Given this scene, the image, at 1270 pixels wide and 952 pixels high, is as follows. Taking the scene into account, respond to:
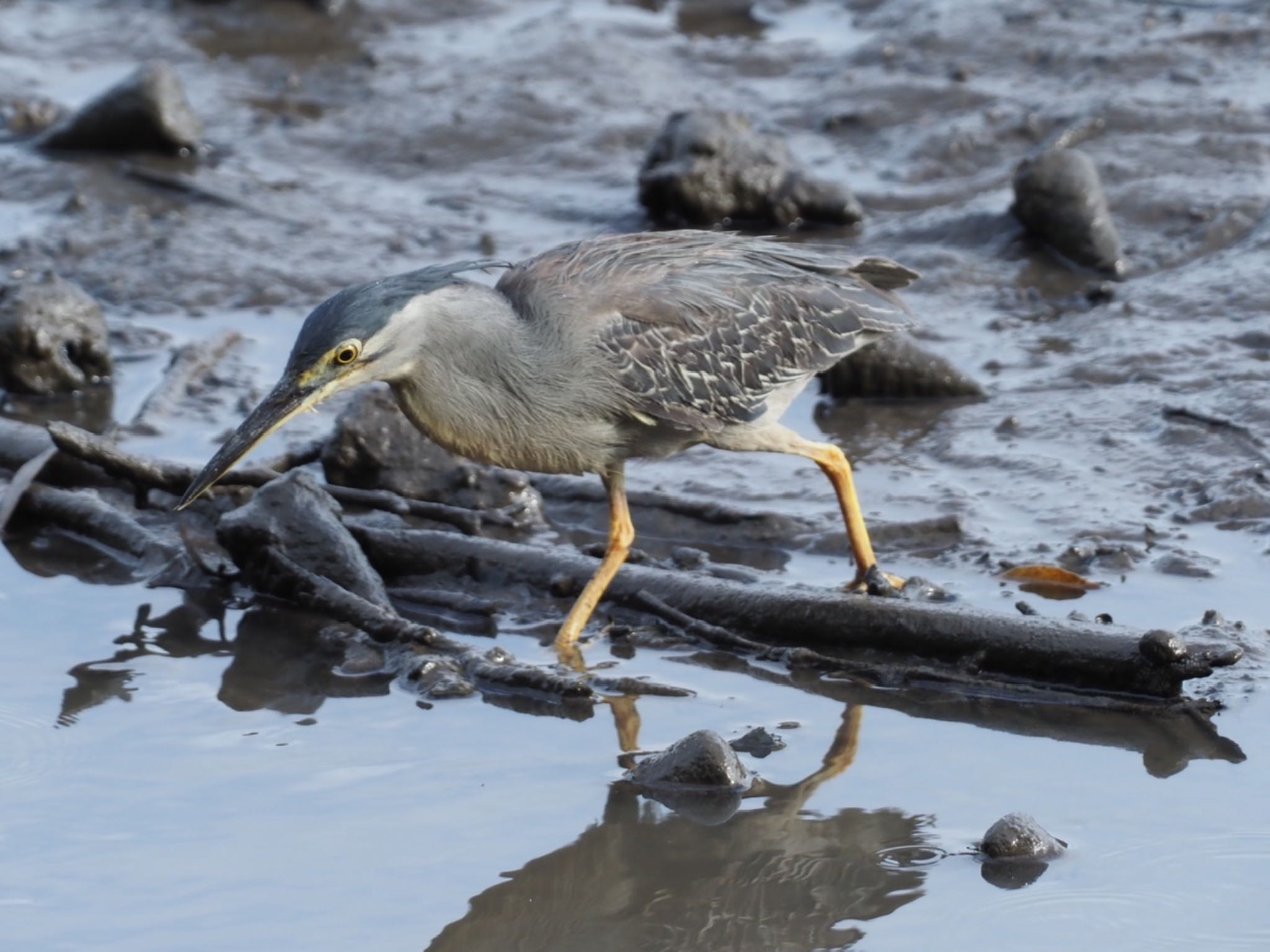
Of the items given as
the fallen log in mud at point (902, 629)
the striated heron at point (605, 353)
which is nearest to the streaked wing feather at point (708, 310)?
the striated heron at point (605, 353)

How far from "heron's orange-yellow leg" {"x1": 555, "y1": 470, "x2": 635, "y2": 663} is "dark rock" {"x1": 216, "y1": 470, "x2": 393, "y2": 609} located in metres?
0.61

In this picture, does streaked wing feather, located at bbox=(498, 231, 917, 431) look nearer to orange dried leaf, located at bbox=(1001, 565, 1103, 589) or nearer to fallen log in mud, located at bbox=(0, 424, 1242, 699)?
fallen log in mud, located at bbox=(0, 424, 1242, 699)

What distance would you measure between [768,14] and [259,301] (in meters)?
4.96

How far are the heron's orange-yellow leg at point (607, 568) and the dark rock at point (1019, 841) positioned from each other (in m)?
1.71

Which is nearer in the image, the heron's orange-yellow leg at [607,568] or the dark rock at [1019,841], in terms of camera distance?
the dark rock at [1019,841]

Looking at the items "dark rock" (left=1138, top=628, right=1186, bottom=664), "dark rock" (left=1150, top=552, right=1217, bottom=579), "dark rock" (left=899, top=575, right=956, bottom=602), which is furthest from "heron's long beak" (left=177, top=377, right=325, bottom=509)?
"dark rock" (left=1150, top=552, right=1217, bottom=579)

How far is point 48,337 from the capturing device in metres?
7.77

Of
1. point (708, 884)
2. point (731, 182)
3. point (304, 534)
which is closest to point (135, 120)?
point (731, 182)

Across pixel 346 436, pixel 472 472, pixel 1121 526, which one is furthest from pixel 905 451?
pixel 346 436

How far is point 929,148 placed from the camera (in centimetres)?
1012

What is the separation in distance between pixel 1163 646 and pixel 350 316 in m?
2.38

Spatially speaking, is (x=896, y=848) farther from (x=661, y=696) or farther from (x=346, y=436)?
(x=346, y=436)

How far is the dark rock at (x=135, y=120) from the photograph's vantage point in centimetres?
1005

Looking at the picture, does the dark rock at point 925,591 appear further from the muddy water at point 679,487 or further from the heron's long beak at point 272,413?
the heron's long beak at point 272,413
